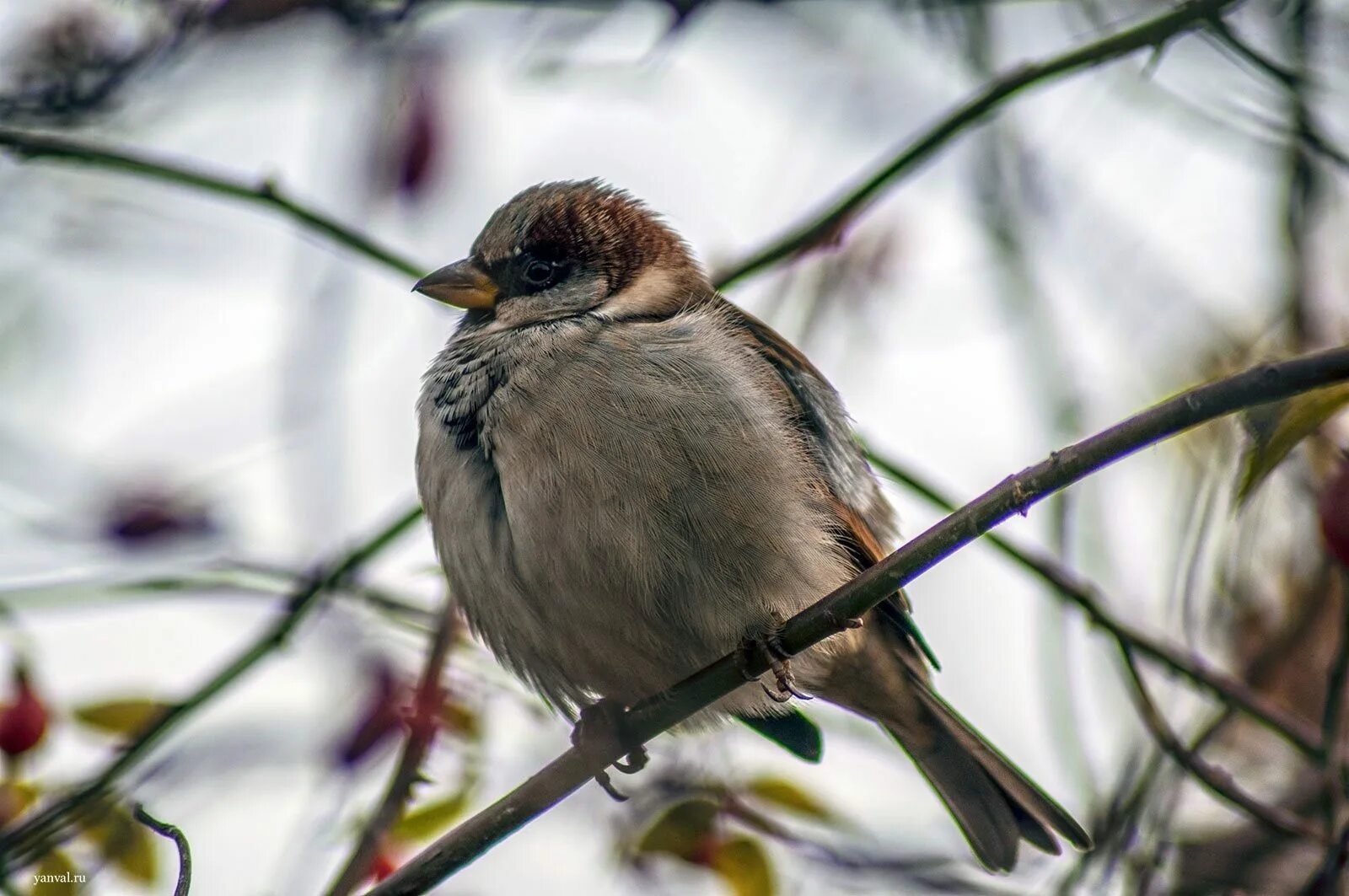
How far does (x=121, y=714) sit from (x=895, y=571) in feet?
7.09

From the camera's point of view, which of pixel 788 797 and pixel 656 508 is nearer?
pixel 656 508

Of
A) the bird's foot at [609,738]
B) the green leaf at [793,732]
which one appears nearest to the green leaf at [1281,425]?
the bird's foot at [609,738]

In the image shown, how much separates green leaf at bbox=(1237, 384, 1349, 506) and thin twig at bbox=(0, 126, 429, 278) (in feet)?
8.25

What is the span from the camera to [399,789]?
328 cm

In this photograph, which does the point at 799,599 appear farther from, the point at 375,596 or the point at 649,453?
the point at 375,596

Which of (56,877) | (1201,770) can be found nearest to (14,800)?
(56,877)

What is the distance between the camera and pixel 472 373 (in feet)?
12.1

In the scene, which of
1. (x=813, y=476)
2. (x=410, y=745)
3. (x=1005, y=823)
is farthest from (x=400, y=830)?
(x=1005, y=823)

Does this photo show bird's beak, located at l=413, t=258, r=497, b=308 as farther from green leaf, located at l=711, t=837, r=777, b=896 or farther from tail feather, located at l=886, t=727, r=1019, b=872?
tail feather, located at l=886, t=727, r=1019, b=872

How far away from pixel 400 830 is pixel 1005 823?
1.62 meters

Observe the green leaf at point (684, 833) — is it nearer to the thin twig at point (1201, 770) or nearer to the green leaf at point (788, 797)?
the green leaf at point (788, 797)

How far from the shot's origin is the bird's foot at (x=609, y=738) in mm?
3461

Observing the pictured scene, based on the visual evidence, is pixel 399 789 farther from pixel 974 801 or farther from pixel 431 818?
pixel 974 801

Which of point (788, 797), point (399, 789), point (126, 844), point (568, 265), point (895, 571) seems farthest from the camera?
point (568, 265)
